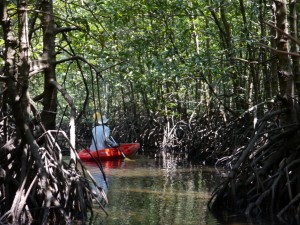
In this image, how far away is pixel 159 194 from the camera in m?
7.46

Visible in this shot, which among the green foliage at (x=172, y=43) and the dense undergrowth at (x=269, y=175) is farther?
the green foliage at (x=172, y=43)

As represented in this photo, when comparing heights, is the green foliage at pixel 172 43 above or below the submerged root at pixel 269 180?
above

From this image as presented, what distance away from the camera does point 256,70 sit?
10.9 meters

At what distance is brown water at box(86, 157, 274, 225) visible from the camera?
570cm

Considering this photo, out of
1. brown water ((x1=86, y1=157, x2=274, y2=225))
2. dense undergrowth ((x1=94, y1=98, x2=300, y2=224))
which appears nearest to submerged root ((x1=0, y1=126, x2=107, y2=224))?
brown water ((x1=86, y1=157, x2=274, y2=225))

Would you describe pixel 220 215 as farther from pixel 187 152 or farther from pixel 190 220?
pixel 187 152

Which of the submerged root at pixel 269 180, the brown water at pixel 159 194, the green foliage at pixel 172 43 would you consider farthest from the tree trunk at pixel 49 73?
the submerged root at pixel 269 180

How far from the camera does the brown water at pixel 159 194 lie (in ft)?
18.7

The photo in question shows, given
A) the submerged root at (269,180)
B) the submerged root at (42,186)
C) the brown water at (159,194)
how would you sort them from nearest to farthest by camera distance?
the submerged root at (42,186) → the submerged root at (269,180) → the brown water at (159,194)

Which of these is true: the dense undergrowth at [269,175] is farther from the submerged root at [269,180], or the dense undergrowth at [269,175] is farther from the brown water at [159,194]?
the brown water at [159,194]

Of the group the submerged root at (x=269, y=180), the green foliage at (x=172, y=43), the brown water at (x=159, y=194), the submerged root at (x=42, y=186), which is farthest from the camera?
the green foliage at (x=172, y=43)

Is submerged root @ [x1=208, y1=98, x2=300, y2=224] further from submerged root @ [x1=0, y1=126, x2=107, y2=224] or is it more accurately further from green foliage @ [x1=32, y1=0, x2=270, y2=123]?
green foliage @ [x1=32, y1=0, x2=270, y2=123]

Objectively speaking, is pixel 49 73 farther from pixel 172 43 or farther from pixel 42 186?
pixel 172 43

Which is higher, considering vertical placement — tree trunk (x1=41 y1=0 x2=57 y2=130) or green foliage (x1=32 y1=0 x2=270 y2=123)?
green foliage (x1=32 y1=0 x2=270 y2=123)
